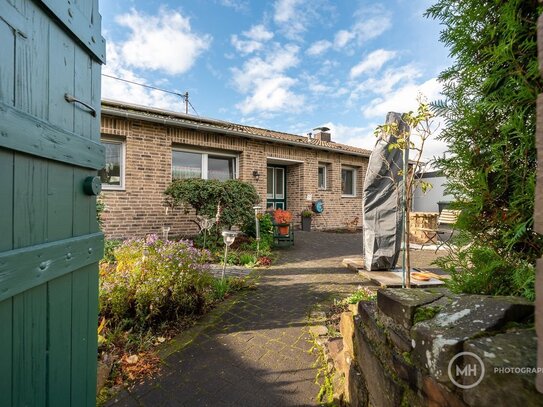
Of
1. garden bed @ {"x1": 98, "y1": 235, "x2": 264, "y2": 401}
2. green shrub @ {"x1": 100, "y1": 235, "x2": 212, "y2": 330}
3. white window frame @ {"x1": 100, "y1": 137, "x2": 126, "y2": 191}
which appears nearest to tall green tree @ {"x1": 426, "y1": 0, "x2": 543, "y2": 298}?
garden bed @ {"x1": 98, "y1": 235, "x2": 264, "y2": 401}

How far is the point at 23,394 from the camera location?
1090 mm

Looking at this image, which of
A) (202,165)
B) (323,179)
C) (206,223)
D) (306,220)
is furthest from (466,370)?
(323,179)

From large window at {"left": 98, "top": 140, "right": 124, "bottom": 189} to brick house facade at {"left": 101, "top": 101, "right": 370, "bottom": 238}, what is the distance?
23 mm

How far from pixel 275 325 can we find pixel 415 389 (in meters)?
2.07

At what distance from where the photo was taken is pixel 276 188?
11.1 metres

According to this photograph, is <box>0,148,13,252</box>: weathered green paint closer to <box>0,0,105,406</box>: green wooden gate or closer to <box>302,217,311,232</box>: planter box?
<box>0,0,105,406</box>: green wooden gate

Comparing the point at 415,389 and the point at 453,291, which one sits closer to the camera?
the point at 415,389

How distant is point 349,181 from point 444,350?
12086 mm

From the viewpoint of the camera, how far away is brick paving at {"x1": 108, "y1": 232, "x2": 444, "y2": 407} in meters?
1.94

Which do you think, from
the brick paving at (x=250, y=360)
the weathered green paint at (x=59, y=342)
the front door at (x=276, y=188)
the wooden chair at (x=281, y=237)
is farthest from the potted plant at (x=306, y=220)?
the weathered green paint at (x=59, y=342)

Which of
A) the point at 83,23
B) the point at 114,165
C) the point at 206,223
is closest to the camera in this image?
the point at 83,23

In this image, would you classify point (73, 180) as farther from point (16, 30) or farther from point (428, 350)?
point (428, 350)

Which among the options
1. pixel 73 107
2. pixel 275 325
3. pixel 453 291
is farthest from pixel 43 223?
pixel 275 325

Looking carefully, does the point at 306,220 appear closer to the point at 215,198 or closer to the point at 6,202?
the point at 215,198
